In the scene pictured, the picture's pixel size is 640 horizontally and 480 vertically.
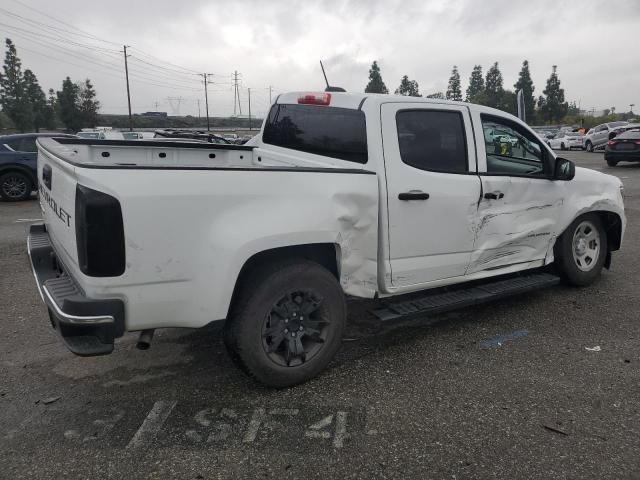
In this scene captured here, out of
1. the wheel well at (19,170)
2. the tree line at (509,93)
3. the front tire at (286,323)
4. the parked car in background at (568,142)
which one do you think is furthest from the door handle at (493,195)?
the tree line at (509,93)

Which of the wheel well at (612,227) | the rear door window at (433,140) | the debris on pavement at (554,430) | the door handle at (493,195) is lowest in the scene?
the debris on pavement at (554,430)

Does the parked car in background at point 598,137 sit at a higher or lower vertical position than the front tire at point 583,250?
higher

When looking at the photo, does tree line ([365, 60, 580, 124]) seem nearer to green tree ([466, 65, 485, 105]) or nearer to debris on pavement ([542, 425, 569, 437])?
green tree ([466, 65, 485, 105])

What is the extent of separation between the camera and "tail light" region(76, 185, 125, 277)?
2.45 metres

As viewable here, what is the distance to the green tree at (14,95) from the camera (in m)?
67.1

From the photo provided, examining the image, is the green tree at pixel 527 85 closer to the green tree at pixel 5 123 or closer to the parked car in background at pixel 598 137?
the parked car in background at pixel 598 137

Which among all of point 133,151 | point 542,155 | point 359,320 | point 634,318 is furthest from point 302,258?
point 634,318

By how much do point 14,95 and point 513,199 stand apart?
3083 inches

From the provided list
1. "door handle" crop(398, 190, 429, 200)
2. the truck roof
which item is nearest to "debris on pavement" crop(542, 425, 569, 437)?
"door handle" crop(398, 190, 429, 200)

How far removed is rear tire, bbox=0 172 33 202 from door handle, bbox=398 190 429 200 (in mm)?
11456

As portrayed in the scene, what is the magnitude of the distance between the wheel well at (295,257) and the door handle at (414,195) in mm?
596

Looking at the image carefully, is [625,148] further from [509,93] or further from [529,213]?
[509,93]

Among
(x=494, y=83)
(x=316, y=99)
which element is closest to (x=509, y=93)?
(x=494, y=83)

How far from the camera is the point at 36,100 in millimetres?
72750
